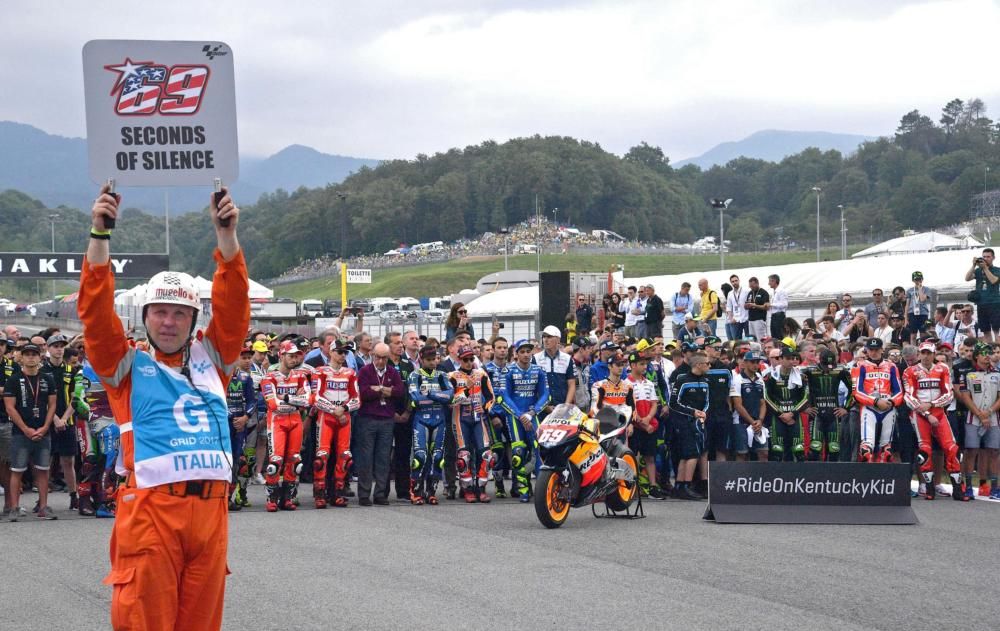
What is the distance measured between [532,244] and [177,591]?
113487 millimetres

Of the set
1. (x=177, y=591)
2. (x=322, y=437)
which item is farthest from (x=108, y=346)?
(x=322, y=437)

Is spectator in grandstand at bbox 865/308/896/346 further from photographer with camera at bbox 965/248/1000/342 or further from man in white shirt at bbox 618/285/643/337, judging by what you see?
man in white shirt at bbox 618/285/643/337

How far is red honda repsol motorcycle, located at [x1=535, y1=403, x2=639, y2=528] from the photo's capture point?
41.6 ft

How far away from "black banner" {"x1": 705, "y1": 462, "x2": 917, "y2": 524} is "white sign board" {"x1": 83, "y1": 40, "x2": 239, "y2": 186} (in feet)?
28.3

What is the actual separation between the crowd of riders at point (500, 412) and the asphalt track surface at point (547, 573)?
1.02 meters

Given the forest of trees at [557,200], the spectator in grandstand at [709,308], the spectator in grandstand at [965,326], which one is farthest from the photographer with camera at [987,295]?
the forest of trees at [557,200]

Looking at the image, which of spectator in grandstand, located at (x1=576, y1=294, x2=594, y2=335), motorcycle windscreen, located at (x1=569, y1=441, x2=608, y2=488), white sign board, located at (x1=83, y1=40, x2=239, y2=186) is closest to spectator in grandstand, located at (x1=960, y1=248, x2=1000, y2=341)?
spectator in grandstand, located at (x1=576, y1=294, x2=594, y2=335)

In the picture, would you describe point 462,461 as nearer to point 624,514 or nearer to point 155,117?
point 624,514

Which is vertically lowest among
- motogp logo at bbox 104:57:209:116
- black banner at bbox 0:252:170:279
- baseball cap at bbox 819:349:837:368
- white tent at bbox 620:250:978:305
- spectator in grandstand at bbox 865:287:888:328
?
baseball cap at bbox 819:349:837:368

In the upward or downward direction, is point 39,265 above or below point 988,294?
above

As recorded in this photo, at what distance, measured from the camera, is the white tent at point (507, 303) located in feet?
144

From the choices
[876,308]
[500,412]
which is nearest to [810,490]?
[500,412]

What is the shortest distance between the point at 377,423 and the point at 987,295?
1233 cm

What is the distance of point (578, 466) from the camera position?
1306 centimetres
